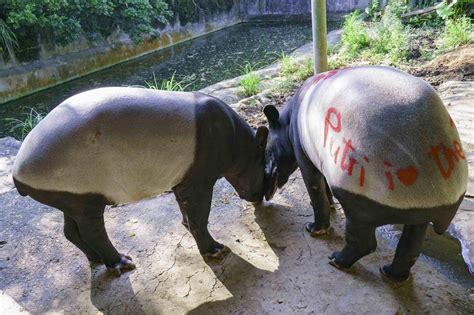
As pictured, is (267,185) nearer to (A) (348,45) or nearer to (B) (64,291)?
(B) (64,291)

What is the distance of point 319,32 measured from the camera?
5.70m

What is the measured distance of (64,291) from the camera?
2957mm

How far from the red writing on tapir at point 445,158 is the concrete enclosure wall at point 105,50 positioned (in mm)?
10186

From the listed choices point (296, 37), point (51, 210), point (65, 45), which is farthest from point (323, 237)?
point (296, 37)

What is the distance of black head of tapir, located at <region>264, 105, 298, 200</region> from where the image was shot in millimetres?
3367

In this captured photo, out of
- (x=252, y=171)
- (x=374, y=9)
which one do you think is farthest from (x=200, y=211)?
(x=374, y=9)

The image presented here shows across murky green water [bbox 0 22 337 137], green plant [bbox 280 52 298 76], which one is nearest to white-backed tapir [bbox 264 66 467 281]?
green plant [bbox 280 52 298 76]

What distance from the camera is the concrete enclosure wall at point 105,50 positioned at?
33.5ft

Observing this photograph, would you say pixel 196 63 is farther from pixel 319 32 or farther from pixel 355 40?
pixel 319 32

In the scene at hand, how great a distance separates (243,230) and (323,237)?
661 mm

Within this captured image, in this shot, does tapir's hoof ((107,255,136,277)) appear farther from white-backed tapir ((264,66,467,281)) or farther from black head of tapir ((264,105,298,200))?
white-backed tapir ((264,66,467,281))

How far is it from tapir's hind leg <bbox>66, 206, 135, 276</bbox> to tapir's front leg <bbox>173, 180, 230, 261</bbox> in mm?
540

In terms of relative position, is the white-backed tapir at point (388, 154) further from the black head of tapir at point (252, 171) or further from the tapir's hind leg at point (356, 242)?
the black head of tapir at point (252, 171)

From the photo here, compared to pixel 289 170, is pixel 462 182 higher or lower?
higher
